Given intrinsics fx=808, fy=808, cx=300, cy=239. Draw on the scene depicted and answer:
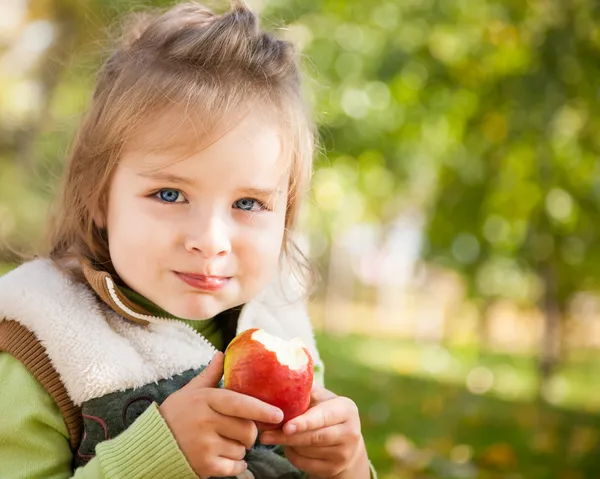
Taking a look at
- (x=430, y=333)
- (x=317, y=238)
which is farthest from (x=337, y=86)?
(x=317, y=238)

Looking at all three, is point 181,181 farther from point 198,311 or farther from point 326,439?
point 326,439

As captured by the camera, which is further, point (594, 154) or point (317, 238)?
point (317, 238)

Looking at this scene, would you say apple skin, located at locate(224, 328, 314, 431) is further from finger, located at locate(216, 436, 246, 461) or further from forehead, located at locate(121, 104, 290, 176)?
forehead, located at locate(121, 104, 290, 176)

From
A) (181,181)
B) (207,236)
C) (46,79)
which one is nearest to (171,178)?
(181,181)

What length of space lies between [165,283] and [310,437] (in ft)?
1.44

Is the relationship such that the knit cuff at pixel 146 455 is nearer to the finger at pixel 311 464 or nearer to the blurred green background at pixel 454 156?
the finger at pixel 311 464

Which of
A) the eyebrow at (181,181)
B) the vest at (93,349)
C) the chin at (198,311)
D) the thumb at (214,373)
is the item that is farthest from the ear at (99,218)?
the thumb at (214,373)

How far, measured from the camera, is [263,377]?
4.93 ft

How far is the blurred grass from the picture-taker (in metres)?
3.45

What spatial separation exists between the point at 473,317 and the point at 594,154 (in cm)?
1012

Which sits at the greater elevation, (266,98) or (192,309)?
(266,98)

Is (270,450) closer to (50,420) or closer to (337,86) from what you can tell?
(50,420)

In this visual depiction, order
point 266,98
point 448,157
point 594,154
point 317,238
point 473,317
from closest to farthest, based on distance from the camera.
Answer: point 266,98
point 594,154
point 448,157
point 473,317
point 317,238

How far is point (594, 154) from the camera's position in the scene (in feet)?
18.3
